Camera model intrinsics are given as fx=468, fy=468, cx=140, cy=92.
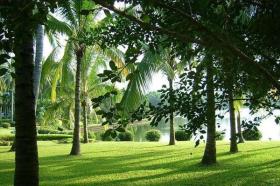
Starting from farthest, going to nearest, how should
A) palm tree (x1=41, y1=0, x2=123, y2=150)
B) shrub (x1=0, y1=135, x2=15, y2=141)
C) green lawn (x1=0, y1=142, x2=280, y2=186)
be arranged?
shrub (x1=0, y1=135, x2=15, y2=141), palm tree (x1=41, y1=0, x2=123, y2=150), green lawn (x1=0, y1=142, x2=280, y2=186)

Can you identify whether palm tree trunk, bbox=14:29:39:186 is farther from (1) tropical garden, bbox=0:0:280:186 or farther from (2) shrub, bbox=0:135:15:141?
(2) shrub, bbox=0:135:15:141

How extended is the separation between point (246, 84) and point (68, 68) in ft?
58.8

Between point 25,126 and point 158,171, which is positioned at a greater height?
point 25,126

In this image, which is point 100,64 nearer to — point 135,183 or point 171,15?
point 135,183

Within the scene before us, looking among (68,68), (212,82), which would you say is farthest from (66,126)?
(212,82)

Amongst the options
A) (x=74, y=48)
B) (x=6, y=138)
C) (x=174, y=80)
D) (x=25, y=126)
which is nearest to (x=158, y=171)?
(x=174, y=80)

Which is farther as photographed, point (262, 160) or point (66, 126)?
point (66, 126)

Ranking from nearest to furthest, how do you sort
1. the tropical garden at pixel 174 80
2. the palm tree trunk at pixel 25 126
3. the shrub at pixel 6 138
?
the tropical garden at pixel 174 80, the palm tree trunk at pixel 25 126, the shrub at pixel 6 138

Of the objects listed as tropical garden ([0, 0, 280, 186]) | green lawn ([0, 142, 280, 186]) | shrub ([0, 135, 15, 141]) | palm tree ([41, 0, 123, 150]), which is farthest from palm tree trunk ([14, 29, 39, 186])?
shrub ([0, 135, 15, 141])

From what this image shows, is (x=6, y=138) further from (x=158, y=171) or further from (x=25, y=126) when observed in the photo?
(x=25, y=126)

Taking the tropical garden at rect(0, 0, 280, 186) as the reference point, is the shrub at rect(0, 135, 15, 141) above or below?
below

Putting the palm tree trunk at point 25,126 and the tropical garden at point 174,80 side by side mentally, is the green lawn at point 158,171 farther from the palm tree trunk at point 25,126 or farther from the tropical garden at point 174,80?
the palm tree trunk at point 25,126

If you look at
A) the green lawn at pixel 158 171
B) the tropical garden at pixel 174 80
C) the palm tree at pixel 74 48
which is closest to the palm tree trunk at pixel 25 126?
the tropical garden at pixel 174 80

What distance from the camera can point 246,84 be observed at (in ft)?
14.4
